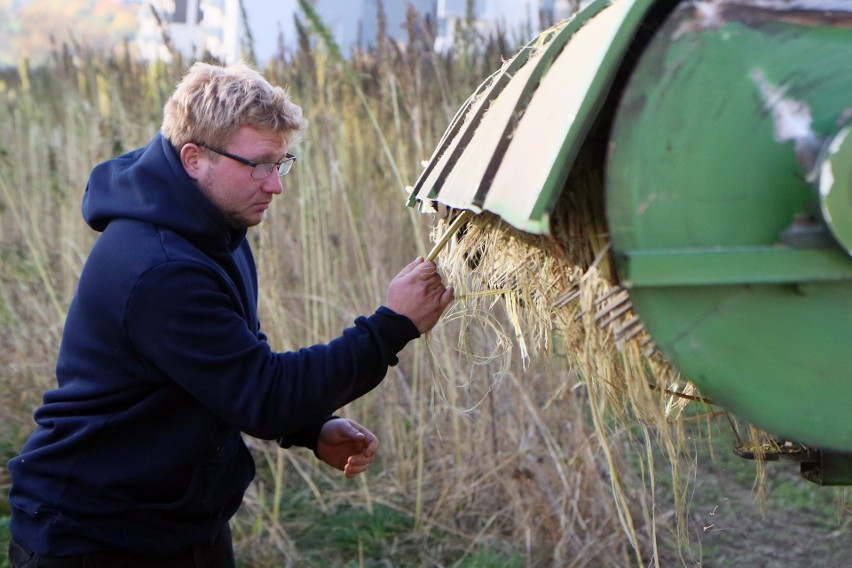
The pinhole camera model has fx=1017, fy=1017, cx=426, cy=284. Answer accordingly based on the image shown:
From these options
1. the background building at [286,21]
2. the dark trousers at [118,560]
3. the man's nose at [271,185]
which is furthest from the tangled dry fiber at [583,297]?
the background building at [286,21]

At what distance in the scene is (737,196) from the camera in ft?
4.78

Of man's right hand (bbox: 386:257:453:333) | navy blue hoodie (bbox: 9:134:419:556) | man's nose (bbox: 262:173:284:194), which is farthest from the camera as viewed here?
man's nose (bbox: 262:173:284:194)

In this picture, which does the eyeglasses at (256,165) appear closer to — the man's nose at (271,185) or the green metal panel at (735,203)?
the man's nose at (271,185)

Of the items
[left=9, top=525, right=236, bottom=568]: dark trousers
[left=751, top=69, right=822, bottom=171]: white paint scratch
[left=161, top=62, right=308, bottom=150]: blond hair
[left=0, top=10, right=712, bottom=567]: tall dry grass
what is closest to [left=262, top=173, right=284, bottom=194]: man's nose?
[left=161, top=62, right=308, bottom=150]: blond hair

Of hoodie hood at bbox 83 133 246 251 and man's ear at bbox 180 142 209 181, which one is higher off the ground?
man's ear at bbox 180 142 209 181

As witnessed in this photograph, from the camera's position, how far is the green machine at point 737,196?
1.44 metres

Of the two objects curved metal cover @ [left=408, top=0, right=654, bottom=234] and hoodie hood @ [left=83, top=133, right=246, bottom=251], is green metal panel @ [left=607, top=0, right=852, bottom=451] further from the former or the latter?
hoodie hood @ [left=83, top=133, right=246, bottom=251]

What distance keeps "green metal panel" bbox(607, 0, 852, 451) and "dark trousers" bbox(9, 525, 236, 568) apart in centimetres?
144

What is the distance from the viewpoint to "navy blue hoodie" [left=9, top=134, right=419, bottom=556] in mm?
2164

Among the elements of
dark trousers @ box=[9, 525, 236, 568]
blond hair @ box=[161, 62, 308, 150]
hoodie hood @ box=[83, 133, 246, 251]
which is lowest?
dark trousers @ box=[9, 525, 236, 568]

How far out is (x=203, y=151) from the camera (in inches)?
93.4

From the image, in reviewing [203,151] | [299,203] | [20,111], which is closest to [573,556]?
[299,203]

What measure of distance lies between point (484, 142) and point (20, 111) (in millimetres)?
5891

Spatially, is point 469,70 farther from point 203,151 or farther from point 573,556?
point 203,151
